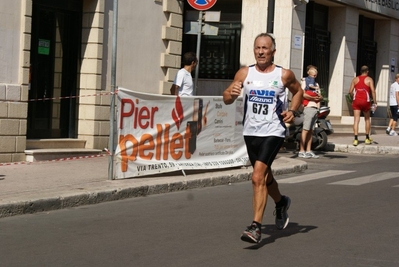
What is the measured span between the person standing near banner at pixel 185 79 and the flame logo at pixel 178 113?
124 cm

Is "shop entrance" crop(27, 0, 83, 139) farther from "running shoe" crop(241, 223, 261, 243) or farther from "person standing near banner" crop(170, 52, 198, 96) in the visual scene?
"running shoe" crop(241, 223, 261, 243)

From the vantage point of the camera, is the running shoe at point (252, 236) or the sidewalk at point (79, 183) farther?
the sidewalk at point (79, 183)

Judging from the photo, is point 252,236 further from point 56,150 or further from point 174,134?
point 56,150

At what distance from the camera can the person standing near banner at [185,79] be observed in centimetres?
1371

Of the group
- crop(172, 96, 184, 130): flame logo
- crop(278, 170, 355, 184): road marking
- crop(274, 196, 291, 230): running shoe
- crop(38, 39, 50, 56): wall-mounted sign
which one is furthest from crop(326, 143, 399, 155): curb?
crop(274, 196, 291, 230): running shoe

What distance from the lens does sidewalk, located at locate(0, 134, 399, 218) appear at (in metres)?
9.52

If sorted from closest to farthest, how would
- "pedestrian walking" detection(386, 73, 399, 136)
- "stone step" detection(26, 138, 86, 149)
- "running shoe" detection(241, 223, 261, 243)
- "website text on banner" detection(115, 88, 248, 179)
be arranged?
"running shoe" detection(241, 223, 261, 243) < "website text on banner" detection(115, 88, 248, 179) < "stone step" detection(26, 138, 86, 149) < "pedestrian walking" detection(386, 73, 399, 136)

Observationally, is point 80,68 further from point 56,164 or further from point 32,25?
point 56,164

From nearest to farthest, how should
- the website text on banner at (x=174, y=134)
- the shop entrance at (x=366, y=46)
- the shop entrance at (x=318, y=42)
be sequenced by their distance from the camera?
the website text on banner at (x=174, y=134), the shop entrance at (x=318, y=42), the shop entrance at (x=366, y=46)

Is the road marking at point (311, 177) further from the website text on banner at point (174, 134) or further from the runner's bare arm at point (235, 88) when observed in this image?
the runner's bare arm at point (235, 88)

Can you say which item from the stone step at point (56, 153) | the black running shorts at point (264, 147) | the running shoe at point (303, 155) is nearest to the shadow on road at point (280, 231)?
the black running shorts at point (264, 147)

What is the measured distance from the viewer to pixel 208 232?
26.6 feet

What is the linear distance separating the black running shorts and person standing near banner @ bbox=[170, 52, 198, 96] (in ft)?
19.5

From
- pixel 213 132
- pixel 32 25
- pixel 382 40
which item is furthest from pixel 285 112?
pixel 382 40
